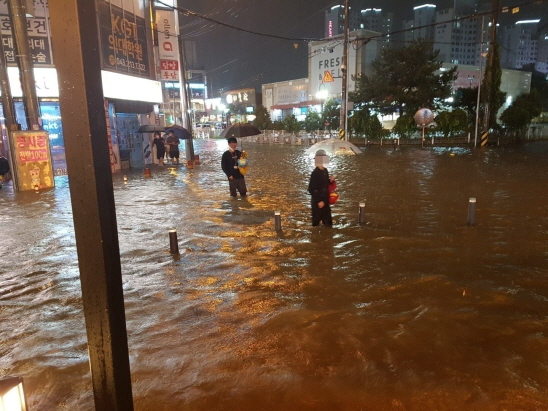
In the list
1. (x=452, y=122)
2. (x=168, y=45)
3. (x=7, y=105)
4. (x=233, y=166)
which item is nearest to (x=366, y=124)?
(x=452, y=122)

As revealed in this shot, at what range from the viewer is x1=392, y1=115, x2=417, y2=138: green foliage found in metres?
37.7

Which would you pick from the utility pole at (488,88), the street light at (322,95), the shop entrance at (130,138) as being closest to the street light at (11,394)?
the shop entrance at (130,138)

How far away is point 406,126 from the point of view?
124 feet

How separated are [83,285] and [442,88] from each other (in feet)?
136

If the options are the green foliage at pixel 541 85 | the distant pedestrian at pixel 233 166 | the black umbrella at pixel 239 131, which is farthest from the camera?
the green foliage at pixel 541 85

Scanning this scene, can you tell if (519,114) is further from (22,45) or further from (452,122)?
(22,45)

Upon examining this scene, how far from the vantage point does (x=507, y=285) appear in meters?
5.93

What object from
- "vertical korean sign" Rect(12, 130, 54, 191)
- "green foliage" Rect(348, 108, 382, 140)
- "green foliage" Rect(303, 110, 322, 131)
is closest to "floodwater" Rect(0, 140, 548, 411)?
"vertical korean sign" Rect(12, 130, 54, 191)

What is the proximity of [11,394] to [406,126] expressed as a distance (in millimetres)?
38915

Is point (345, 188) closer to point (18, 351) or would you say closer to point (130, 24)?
point (18, 351)

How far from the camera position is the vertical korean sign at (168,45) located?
75.5ft

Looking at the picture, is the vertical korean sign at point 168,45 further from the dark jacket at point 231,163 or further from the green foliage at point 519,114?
the green foliage at point 519,114

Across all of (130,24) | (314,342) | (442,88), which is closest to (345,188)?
(314,342)

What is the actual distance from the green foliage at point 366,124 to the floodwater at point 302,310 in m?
29.8
